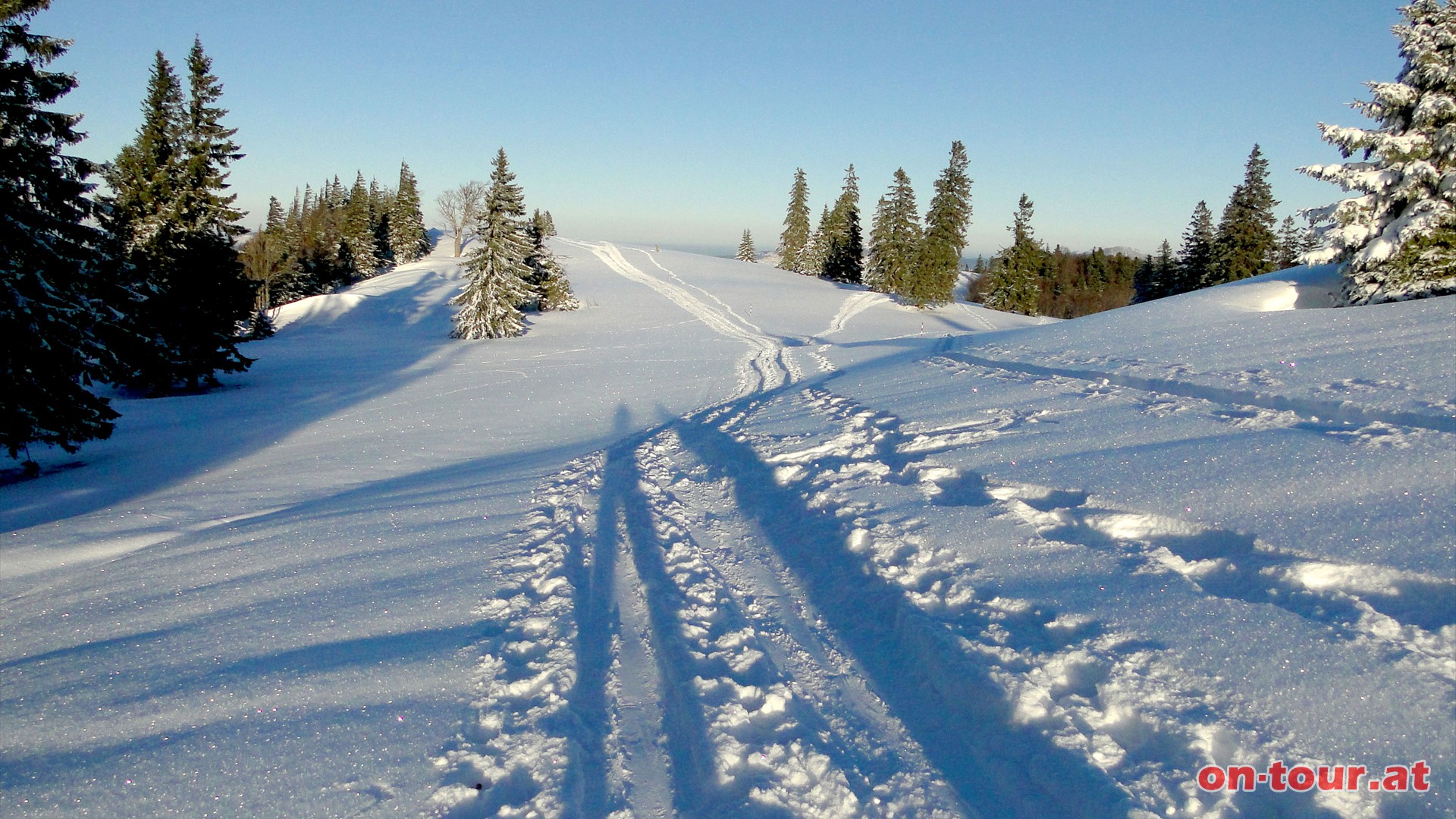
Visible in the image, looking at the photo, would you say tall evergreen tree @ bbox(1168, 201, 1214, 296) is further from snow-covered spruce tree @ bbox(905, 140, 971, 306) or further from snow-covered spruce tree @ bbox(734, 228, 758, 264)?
snow-covered spruce tree @ bbox(734, 228, 758, 264)

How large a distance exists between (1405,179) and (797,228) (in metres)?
56.6

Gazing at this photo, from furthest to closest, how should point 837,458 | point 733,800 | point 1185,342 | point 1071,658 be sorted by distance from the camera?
point 1185,342 < point 837,458 < point 1071,658 < point 733,800


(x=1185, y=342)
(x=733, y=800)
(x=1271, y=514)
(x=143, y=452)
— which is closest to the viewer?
(x=733, y=800)

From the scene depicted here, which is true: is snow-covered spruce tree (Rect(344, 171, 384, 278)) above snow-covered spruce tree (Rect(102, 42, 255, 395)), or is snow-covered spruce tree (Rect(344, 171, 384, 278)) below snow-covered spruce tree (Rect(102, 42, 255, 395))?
above

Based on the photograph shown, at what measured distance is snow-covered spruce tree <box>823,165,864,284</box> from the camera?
56062 millimetres

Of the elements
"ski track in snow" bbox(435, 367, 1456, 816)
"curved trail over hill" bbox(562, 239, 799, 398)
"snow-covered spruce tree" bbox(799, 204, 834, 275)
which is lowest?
"ski track in snow" bbox(435, 367, 1456, 816)

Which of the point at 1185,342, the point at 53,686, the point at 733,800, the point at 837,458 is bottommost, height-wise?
the point at 733,800

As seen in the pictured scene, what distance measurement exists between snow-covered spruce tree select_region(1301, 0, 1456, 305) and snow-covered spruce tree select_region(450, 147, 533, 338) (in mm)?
27919

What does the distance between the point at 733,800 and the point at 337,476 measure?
29.5 feet

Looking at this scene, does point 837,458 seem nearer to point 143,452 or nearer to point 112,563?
point 112,563

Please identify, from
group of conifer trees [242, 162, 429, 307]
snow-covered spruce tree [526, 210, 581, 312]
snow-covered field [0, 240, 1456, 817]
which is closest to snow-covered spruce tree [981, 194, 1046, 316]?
snow-covered spruce tree [526, 210, 581, 312]

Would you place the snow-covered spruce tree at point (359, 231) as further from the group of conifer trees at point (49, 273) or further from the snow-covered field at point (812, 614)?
the snow-covered field at point (812, 614)

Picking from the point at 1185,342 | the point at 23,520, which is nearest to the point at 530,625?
the point at 23,520

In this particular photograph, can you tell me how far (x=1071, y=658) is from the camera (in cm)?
372
